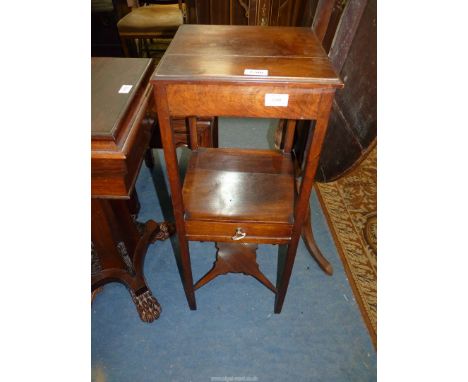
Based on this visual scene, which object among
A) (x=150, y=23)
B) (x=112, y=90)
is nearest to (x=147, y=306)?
(x=112, y=90)

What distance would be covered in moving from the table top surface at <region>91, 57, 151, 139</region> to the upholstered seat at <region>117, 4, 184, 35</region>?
186cm

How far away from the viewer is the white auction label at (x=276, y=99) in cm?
66

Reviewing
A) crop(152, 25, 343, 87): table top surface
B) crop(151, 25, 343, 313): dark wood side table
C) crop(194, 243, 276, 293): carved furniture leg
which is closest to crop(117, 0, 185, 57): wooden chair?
crop(151, 25, 343, 313): dark wood side table

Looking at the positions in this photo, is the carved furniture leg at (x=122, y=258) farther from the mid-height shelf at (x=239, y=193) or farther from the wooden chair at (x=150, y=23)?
the wooden chair at (x=150, y=23)

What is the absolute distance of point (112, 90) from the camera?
0.95m

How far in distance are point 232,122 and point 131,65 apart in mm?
1454

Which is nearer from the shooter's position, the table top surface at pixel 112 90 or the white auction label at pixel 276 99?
the white auction label at pixel 276 99

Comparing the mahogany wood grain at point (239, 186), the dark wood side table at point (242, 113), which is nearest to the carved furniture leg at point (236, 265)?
the dark wood side table at point (242, 113)

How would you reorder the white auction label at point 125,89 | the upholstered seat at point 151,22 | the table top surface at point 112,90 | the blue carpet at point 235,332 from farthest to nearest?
1. the upholstered seat at point 151,22
2. the blue carpet at point 235,332
3. the white auction label at point 125,89
4. the table top surface at point 112,90

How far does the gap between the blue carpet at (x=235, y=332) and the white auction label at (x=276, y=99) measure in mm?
994

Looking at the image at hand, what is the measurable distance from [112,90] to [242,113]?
0.50 metres

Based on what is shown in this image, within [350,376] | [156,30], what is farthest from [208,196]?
[156,30]

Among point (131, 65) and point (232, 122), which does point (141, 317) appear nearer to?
point (131, 65)

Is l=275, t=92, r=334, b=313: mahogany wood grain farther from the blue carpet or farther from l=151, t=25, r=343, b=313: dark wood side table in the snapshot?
the blue carpet
